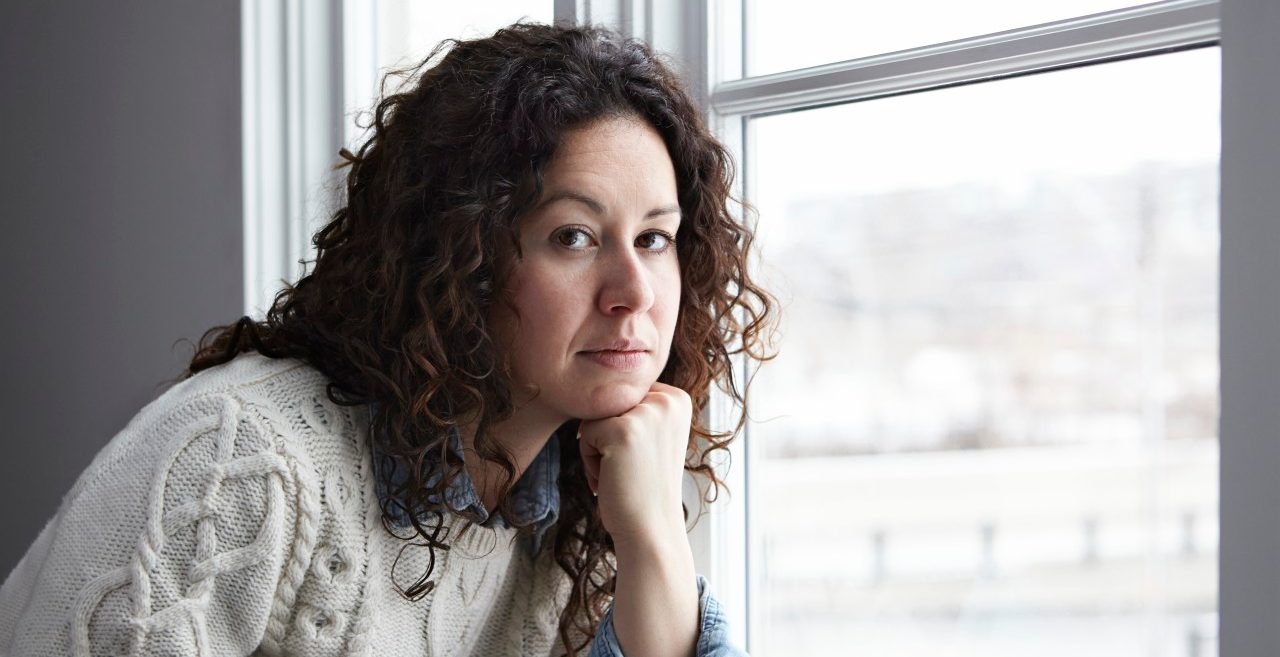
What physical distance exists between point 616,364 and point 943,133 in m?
0.47

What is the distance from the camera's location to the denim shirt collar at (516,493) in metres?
1.08

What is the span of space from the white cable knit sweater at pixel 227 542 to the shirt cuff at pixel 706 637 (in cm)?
20

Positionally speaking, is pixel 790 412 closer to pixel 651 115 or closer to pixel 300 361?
pixel 651 115

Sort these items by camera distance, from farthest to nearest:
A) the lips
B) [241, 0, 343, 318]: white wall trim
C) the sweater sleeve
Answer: [241, 0, 343, 318]: white wall trim, the lips, the sweater sleeve

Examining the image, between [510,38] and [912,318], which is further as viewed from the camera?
[912,318]

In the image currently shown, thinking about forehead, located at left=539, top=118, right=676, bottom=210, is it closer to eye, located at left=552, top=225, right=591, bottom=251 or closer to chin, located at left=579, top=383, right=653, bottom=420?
eye, located at left=552, top=225, right=591, bottom=251

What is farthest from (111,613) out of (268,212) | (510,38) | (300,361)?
(268,212)

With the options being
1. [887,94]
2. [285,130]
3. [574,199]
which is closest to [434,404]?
[574,199]

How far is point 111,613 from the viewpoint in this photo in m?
0.94

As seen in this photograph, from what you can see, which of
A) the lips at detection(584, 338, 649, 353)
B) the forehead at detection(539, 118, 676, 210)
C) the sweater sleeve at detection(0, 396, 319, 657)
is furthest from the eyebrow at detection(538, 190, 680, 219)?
the sweater sleeve at detection(0, 396, 319, 657)

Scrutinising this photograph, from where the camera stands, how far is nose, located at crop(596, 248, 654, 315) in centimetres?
104

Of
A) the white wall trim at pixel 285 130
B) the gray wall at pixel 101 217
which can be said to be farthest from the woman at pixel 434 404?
the gray wall at pixel 101 217

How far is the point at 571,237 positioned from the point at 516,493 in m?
0.34

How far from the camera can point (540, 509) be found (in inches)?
48.0
